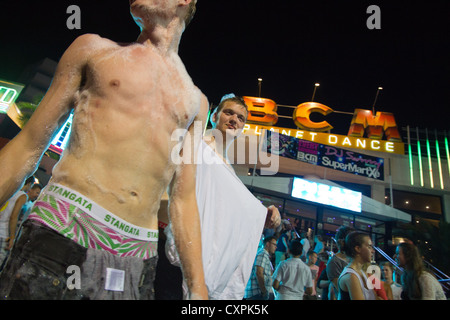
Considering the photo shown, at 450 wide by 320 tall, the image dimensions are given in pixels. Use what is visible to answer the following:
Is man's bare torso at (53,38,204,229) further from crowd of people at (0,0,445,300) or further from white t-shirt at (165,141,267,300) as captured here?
white t-shirt at (165,141,267,300)

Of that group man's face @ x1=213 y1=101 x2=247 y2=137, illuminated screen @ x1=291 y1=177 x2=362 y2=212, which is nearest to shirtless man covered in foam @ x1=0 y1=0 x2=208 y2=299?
man's face @ x1=213 y1=101 x2=247 y2=137

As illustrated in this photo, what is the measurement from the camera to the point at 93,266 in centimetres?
104

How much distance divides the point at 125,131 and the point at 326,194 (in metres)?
15.4

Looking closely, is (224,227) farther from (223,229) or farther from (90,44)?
(90,44)

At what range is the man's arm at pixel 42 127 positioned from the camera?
106 cm

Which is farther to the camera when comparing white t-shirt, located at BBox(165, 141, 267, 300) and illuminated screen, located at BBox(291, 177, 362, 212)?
illuminated screen, located at BBox(291, 177, 362, 212)

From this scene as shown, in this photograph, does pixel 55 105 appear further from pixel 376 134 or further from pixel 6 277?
pixel 376 134

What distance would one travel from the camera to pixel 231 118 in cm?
279

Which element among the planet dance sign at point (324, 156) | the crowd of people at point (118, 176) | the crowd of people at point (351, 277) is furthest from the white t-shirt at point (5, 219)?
the planet dance sign at point (324, 156)

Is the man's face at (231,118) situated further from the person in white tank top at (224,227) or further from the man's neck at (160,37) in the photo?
the man's neck at (160,37)

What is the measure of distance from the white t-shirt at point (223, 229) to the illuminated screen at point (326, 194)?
42.8ft

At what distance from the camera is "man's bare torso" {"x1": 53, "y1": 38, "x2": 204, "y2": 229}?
3.76 feet

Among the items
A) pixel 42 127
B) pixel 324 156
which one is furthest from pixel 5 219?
pixel 324 156

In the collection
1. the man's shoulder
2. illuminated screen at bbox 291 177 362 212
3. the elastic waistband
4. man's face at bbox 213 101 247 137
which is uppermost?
illuminated screen at bbox 291 177 362 212
